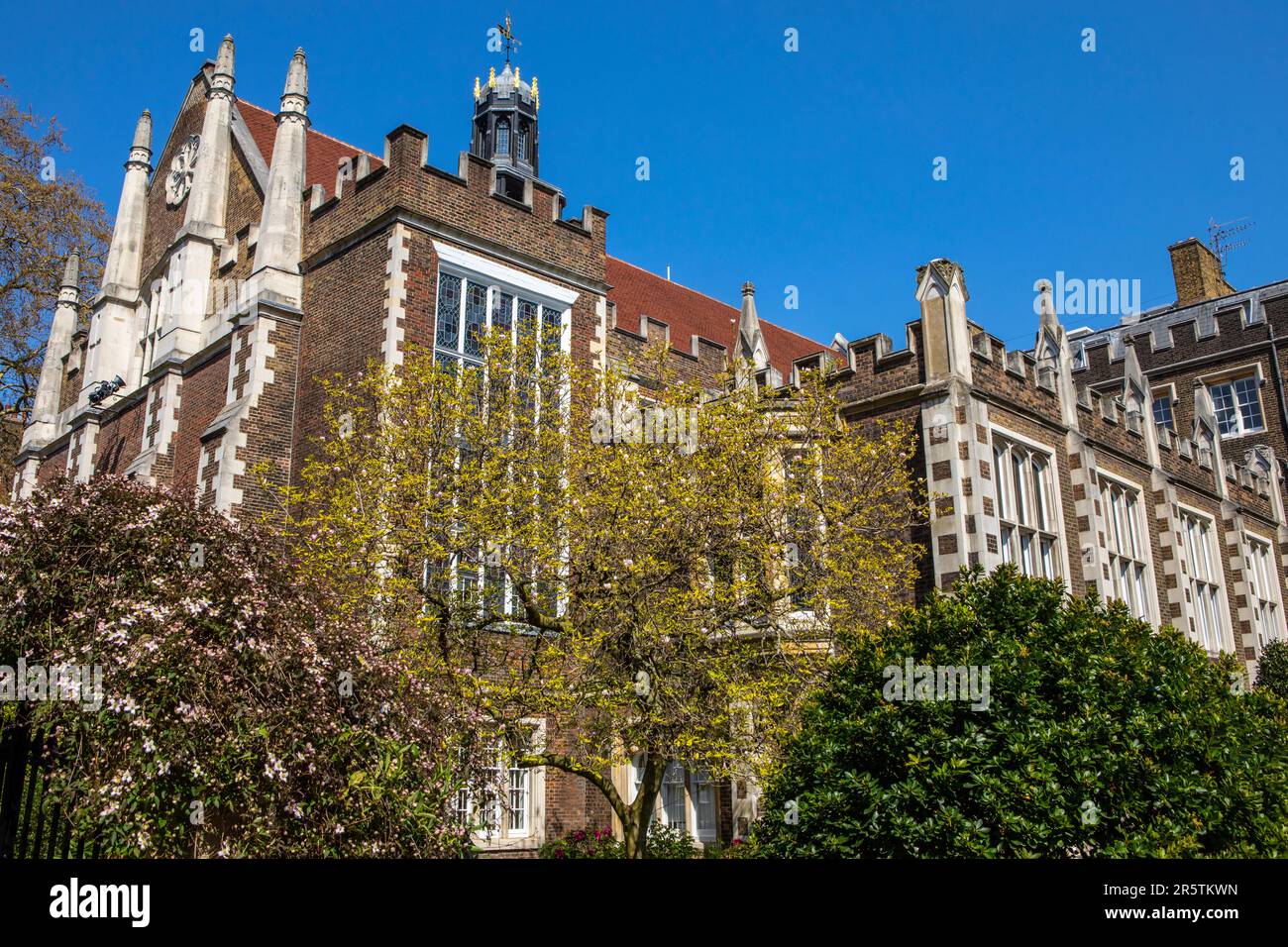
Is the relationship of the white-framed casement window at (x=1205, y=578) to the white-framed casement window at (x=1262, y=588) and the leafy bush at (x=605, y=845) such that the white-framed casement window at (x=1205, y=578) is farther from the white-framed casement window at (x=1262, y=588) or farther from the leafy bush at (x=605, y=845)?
the leafy bush at (x=605, y=845)

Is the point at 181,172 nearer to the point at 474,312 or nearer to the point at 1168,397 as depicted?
the point at 474,312

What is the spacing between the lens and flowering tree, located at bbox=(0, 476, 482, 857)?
6969mm

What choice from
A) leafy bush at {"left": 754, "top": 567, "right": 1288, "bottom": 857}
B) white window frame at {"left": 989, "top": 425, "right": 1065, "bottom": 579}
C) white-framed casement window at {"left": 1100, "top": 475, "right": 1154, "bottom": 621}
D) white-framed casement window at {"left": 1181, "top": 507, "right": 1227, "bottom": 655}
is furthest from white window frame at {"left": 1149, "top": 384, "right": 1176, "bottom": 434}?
leafy bush at {"left": 754, "top": 567, "right": 1288, "bottom": 857}

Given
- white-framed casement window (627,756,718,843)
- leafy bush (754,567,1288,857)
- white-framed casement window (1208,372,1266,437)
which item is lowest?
white-framed casement window (627,756,718,843)

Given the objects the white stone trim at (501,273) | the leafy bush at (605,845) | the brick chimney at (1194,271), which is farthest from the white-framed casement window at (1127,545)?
the brick chimney at (1194,271)

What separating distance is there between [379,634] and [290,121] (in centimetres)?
1160

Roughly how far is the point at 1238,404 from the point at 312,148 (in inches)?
1028

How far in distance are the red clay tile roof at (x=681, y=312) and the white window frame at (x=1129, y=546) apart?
27.8 feet

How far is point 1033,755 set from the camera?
649 cm

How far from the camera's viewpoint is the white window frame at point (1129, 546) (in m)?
19.1

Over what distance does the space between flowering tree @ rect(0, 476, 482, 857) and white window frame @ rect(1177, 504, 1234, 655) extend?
62.7 feet

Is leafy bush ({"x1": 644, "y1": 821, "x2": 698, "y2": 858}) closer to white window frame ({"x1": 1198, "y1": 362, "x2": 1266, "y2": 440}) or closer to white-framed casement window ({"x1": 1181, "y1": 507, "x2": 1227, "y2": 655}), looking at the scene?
white-framed casement window ({"x1": 1181, "y1": 507, "x2": 1227, "y2": 655})

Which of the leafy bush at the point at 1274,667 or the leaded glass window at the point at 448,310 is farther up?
the leaded glass window at the point at 448,310
